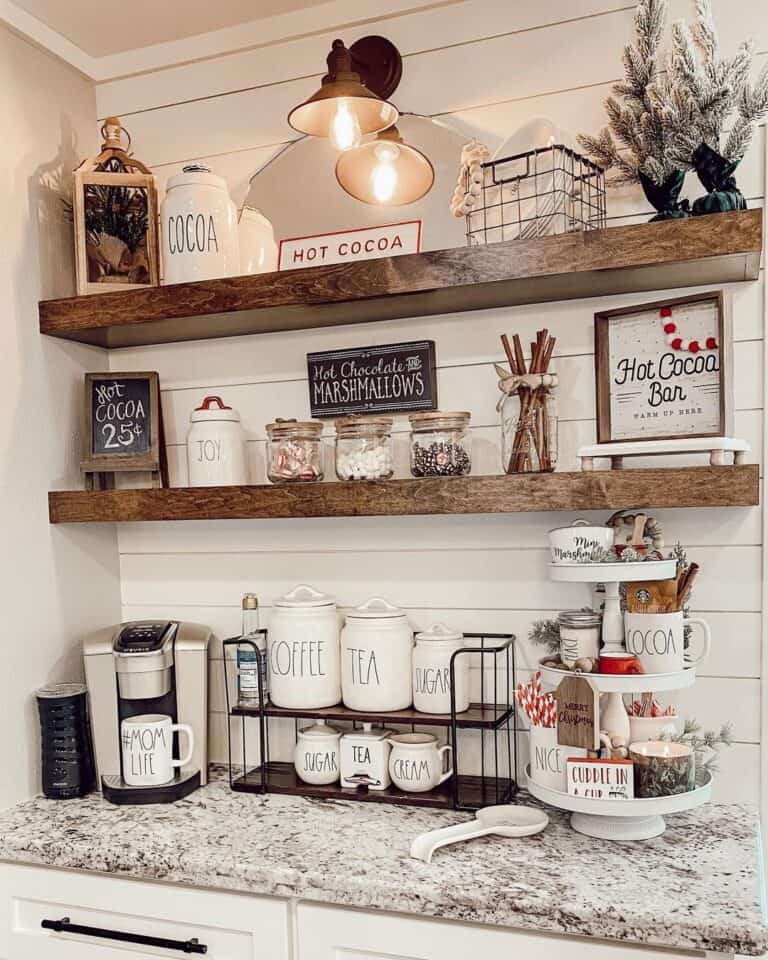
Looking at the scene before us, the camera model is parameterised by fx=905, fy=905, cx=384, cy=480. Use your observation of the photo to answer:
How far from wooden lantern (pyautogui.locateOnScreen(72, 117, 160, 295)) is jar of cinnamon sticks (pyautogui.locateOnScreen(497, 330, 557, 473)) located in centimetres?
80

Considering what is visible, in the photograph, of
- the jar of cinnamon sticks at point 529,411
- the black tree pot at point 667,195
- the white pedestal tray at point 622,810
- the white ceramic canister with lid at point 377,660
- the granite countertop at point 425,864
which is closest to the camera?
the granite countertop at point 425,864

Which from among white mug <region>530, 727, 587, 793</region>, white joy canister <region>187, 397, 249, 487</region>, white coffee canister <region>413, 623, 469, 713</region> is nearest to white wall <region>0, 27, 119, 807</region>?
white joy canister <region>187, 397, 249, 487</region>

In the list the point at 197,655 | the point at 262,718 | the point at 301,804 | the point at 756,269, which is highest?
the point at 756,269

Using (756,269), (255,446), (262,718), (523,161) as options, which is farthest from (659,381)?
(262,718)

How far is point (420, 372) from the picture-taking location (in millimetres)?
1870

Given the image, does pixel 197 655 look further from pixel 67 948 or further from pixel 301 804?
pixel 67 948

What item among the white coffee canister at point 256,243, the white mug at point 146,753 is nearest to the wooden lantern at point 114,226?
the white coffee canister at point 256,243

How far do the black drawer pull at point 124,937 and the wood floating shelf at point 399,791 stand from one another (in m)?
0.35

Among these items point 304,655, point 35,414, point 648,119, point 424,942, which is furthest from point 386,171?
point 424,942

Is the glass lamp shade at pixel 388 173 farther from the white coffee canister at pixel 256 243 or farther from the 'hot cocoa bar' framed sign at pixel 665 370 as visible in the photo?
the 'hot cocoa bar' framed sign at pixel 665 370

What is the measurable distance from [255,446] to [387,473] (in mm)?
395

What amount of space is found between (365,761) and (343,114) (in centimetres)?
124

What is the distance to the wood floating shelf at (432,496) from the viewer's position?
152 centimetres

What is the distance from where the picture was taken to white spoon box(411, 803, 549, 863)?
1482mm
